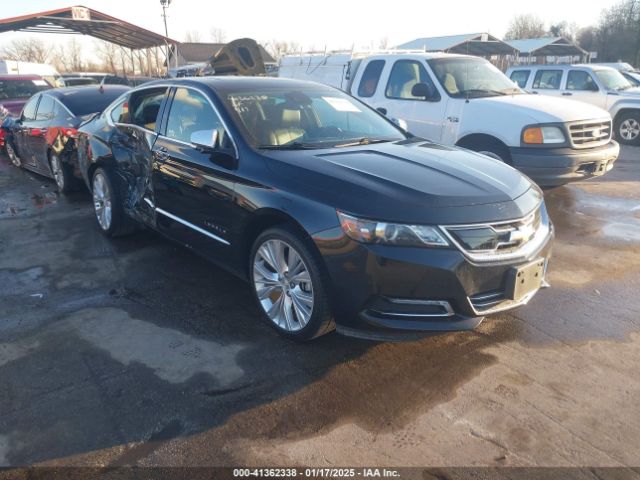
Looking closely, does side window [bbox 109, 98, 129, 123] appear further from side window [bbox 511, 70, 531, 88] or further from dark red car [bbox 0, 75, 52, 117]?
side window [bbox 511, 70, 531, 88]

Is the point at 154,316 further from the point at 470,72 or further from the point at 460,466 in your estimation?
the point at 470,72

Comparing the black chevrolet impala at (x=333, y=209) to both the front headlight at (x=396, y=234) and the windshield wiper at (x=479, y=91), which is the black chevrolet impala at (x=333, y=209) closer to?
the front headlight at (x=396, y=234)

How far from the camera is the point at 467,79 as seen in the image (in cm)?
728

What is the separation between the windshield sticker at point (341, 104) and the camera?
456 centimetres

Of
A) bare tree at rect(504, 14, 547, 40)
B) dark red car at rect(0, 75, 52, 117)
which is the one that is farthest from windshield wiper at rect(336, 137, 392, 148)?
bare tree at rect(504, 14, 547, 40)

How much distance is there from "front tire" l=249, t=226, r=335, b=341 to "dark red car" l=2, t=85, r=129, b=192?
16.4 ft

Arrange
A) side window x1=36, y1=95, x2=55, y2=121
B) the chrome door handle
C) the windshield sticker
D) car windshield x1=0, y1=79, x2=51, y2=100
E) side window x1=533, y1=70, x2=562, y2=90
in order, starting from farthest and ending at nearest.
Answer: side window x1=533, y1=70, x2=562, y2=90
car windshield x1=0, y1=79, x2=51, y2=100
side window x1=36, y1=95, x2=55, y2=121
the windshield sticker
the chrome door handle

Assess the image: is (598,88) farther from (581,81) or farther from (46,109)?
(46,109)

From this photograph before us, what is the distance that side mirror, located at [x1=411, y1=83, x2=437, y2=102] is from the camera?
23.2 ft

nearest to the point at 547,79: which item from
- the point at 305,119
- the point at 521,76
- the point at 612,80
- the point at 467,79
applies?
the point at 521,76

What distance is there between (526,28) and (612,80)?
206ft

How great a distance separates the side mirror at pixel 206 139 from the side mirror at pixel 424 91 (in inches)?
160

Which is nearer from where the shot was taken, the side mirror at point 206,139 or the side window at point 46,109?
the side mirror at point 206,139

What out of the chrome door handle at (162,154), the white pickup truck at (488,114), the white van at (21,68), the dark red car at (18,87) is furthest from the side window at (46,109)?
the white van at (21,68)
